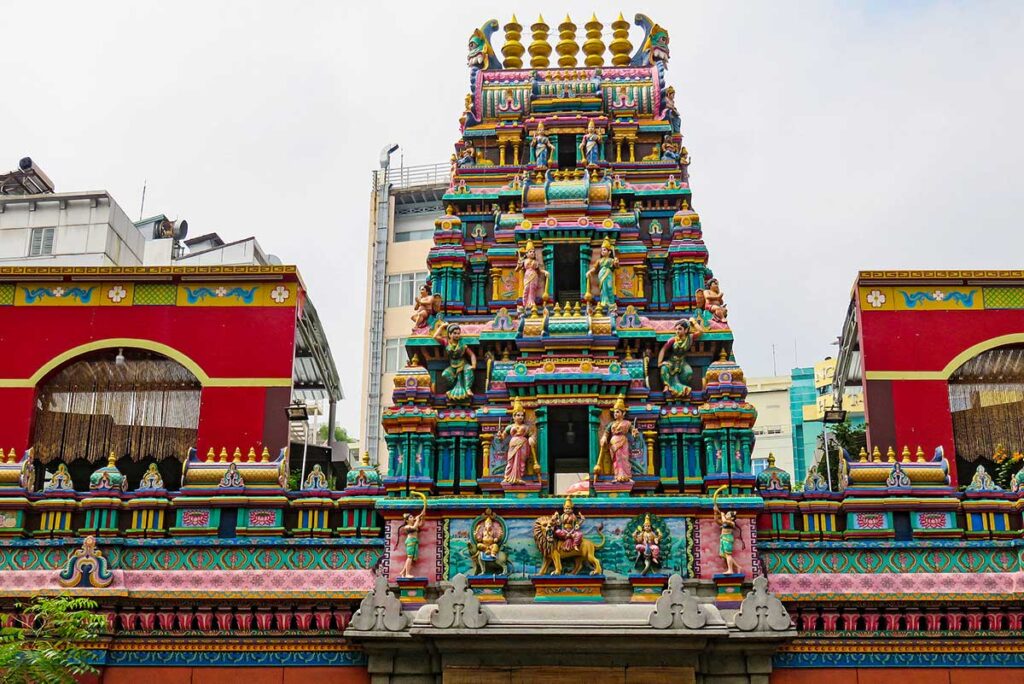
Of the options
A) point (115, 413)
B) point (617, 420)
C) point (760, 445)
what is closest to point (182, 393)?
point (115, 413)

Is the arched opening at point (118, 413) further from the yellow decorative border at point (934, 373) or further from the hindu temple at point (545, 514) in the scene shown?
the yellow decorative border at point (934, 373)

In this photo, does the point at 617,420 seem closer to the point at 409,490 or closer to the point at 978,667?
the point at 409,490

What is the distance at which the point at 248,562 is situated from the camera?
1005 inches

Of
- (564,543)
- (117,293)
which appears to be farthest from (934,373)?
(117,293)

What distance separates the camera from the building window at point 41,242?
4512cm

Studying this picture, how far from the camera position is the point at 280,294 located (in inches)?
1241

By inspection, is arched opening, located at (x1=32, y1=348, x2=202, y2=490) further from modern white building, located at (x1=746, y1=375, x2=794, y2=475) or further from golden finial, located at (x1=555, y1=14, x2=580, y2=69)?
modern white building, located at (x1=746, y1=375, x2=794, y2=475)

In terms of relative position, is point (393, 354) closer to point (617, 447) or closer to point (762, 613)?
point (617, 447)

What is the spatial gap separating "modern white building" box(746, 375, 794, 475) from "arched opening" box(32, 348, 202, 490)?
153ft

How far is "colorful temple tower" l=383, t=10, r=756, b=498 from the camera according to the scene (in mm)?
26062

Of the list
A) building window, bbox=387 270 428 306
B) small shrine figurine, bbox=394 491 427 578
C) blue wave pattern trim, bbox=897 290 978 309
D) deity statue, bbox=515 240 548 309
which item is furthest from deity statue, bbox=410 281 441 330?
building window, bbox=387 270 428 306

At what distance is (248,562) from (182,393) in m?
7.01

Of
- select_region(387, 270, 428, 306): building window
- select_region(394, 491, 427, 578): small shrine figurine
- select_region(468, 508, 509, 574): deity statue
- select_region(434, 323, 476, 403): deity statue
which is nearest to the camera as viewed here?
select_region(468, 508, 509, 574): deity statue

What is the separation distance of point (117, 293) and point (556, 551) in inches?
543
